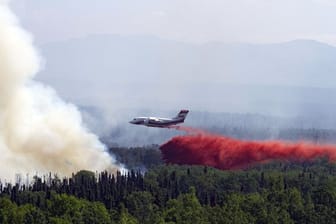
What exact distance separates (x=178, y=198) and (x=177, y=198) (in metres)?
2.82

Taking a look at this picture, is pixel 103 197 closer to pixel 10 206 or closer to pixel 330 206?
pixel 10 206

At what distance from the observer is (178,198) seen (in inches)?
4486

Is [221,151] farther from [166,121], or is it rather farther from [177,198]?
[177,198]

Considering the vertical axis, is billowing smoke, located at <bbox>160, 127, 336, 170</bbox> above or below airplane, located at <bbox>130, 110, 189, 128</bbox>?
below

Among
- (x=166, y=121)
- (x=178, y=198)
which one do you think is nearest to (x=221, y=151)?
(x=166, y=121)

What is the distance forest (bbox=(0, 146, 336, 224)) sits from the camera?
335 ft

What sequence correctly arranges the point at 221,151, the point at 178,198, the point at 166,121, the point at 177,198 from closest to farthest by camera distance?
1. the point at 178,198
2. the point at 177,198
3. the point at 166,121
4. the point at 221,151

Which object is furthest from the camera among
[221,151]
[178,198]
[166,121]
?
[221,151]

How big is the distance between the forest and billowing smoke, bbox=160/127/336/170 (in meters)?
Result: 1.71

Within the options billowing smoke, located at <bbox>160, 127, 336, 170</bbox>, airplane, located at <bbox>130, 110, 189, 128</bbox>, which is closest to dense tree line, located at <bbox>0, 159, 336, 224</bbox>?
billowing smoke, located at <bbox>160, 127, 336, 170</bbox>

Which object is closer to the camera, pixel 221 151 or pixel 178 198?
pixel 178 198

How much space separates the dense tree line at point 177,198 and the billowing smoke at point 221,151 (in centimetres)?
226

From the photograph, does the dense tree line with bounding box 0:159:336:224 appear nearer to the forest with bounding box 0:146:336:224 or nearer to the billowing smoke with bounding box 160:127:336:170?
the forest with bounding box 0:146:336:224

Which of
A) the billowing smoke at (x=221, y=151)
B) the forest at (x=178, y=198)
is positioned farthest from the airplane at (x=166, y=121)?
the forest at (x=178, y=198)
